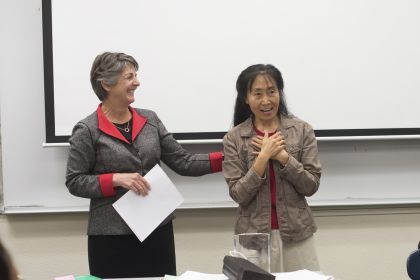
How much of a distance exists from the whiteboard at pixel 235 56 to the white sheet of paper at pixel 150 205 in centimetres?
59

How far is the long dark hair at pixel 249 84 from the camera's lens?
79.2 inches

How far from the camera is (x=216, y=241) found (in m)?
2.73

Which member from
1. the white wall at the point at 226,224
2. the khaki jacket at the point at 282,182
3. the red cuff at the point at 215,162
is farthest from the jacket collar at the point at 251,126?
the white wall at the point at 226,224

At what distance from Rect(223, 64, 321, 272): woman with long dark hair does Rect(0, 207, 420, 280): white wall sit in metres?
0.72

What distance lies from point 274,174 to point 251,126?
0.22m

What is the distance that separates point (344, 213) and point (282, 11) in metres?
1.12

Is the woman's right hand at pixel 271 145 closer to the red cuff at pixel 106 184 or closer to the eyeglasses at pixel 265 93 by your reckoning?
the eyeglasses at pixel 265 93

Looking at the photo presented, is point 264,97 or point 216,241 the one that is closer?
point 264,97

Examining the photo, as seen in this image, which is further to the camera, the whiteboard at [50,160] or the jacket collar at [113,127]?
the whiteboard at [50,160]

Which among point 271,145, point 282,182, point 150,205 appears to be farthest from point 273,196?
point 150,205

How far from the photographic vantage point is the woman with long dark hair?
6.26 ft

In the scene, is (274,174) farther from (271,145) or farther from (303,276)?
(303,276)

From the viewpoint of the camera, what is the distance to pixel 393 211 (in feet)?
9.20

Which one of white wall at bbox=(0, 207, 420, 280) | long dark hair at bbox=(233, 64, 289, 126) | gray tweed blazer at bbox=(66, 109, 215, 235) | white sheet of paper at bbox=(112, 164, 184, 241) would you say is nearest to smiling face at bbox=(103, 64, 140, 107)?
gray tweed blazer at bbox=(66, 109, 215, 235)
